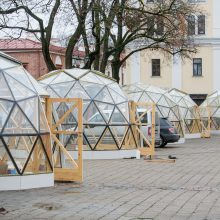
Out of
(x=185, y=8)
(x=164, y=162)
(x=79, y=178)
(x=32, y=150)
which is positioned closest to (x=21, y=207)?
(x=32, y=150)

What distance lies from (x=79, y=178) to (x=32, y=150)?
1664mm

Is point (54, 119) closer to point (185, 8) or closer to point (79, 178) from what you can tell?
point (79, 178)

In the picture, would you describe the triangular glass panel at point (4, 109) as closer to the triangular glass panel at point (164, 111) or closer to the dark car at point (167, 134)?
the dark car at point (167, 134)

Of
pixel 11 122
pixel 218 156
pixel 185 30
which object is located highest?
pixel 185 30

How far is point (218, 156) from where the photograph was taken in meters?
24.2

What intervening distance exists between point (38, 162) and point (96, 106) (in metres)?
9.30

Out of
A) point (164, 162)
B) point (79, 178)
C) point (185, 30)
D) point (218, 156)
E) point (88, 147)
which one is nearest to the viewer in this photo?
point (79, 178)

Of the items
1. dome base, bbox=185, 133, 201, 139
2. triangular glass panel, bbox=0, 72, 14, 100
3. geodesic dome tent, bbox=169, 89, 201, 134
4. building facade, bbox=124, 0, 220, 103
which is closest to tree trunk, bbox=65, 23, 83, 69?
geodesic dome tent, bbox=169, 89, 201, 134

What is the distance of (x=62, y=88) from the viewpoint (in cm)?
2320

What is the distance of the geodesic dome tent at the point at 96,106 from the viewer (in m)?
22.7

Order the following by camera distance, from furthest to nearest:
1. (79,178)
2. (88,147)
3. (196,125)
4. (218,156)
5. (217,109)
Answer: (217,109) < (196,125) < (218,156) < (88,147) < (79,178)

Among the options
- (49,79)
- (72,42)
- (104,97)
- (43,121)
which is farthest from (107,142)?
(43,121)

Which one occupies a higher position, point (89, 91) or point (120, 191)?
point (89, 91)

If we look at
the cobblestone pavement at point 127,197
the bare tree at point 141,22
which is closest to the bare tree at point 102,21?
the bare tree at point 141,22
